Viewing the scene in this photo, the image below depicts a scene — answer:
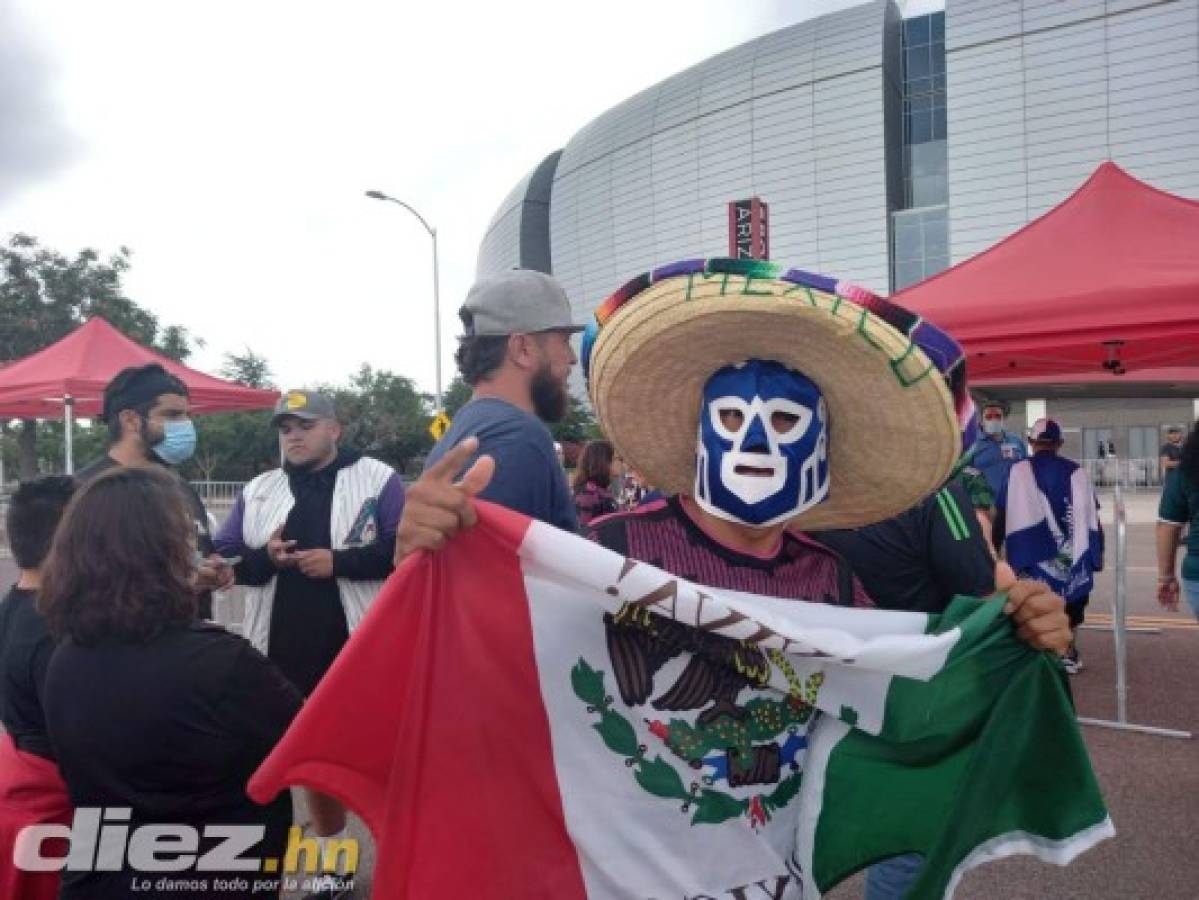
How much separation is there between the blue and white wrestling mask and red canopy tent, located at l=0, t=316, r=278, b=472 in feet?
24.7

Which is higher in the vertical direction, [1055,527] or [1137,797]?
[1055,527]

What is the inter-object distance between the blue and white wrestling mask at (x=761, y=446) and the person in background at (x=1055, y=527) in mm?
5118

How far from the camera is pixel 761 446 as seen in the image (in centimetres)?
176

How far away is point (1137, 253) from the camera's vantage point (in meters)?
4.97

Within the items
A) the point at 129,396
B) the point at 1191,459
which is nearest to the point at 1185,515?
the point at 1191,459

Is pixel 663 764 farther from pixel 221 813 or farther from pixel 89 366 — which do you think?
pixel 89 366

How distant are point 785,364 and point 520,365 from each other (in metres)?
0.90

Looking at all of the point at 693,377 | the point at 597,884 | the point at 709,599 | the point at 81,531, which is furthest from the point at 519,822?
the point at 81,531

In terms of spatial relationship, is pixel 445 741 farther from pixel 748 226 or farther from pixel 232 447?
pixel 232 447

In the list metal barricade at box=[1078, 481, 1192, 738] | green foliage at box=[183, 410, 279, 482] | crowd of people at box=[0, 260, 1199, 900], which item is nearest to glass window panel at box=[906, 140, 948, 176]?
green foliage at box=[183, 410, 279, 482]

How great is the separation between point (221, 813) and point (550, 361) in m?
1.36

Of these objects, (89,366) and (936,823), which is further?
(89,366)

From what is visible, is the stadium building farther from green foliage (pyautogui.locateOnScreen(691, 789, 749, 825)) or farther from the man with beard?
green foliage (pyautogui.locateOnScreen(691, 789, 749, 825))

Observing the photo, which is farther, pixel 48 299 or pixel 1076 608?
pixel 48 299
